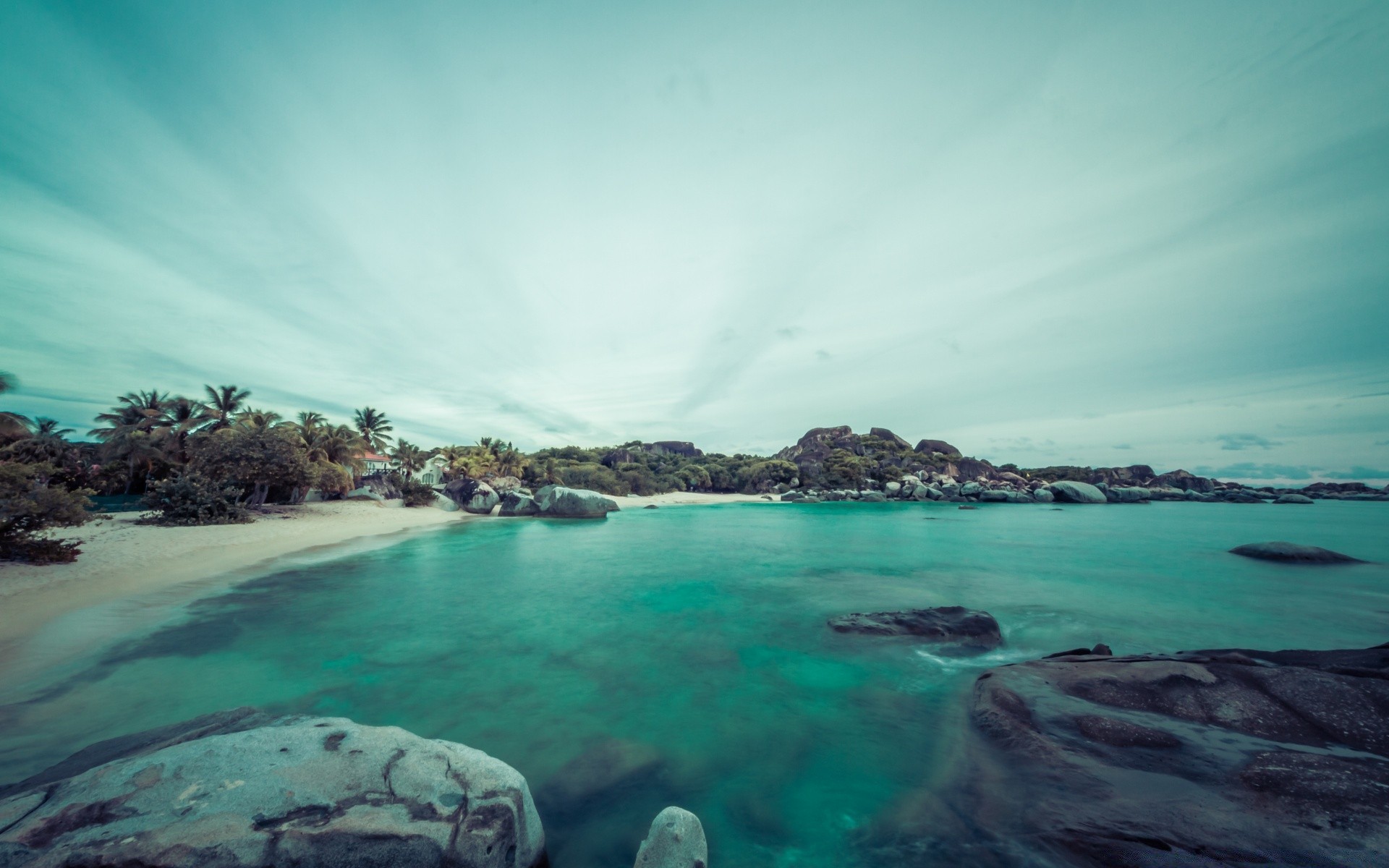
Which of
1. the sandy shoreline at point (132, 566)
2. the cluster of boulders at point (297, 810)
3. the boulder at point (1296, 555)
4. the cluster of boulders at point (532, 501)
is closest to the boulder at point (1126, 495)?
the boulder at point (1296, 555)

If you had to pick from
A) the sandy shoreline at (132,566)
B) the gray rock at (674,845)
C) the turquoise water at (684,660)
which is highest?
the sandy shoreline at (132,566)

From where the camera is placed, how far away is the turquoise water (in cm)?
510

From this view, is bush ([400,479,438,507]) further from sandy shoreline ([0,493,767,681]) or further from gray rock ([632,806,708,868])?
gray rock ([632,806,708,868])

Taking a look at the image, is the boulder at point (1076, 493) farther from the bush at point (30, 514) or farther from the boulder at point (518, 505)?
the bush at point (30, 514)

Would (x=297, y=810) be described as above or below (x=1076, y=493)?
below

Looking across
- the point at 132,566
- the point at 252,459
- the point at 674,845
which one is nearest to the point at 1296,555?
the point at 674,845

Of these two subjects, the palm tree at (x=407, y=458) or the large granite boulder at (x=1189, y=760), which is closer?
the large granite boulder at (x=1189, y=760)

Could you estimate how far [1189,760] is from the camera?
451 cm

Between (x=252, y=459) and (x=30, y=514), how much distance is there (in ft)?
49.5

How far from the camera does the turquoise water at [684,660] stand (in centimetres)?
510

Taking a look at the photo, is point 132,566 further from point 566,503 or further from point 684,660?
point 566,503

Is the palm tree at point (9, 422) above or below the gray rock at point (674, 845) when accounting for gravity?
above

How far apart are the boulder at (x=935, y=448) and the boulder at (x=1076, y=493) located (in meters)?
30.3

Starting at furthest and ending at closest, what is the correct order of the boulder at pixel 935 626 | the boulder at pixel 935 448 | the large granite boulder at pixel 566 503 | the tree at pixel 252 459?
the boulder at pixel 935 448
the large granite boulder at pixel 566 503
the tree at pixel 252 459
the boulder at pixel 935 626
